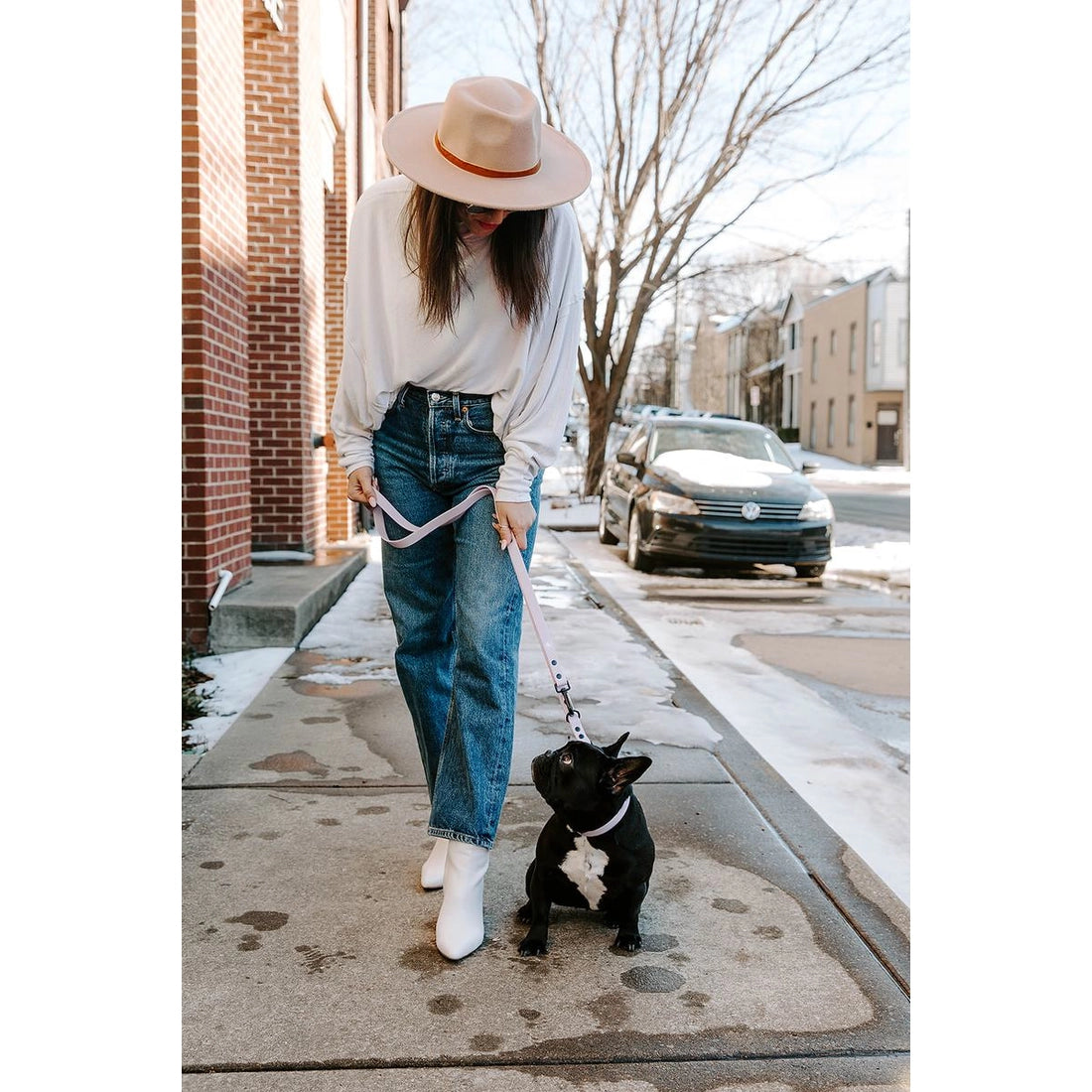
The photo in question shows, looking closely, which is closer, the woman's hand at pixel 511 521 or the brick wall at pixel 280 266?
the woman's hand at pixel 511 521

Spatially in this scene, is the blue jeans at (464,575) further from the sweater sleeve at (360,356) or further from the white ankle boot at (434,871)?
the white ankle boot at (434,871)

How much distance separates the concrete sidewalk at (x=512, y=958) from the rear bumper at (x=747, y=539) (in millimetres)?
6101

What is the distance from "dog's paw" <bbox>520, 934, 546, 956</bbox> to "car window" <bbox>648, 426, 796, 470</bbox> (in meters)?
8.65

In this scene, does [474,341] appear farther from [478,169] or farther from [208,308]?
[208,308]

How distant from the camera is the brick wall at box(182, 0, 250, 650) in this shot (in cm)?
553

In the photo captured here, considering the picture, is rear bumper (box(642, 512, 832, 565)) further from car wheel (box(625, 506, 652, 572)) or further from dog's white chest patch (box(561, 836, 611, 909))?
dog's white chest patch (box(561, 836, 611, 909))

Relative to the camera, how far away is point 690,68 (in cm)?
1706

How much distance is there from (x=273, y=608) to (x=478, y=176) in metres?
3.82

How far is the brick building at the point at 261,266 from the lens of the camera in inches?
221

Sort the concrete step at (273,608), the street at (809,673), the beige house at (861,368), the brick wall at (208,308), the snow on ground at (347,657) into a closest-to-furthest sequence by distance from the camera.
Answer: the street at (809,673) → the snow on ground at (347,657) → the brick wall at (208,308) → the concrete step at (273,608) → the beige house at (861,368)

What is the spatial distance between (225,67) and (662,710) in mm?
4197

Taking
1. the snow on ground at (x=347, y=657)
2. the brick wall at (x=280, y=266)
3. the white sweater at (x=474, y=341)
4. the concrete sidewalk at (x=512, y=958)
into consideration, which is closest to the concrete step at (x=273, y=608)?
the snow on ground at (x=347, y=657)

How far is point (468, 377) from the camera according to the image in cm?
263

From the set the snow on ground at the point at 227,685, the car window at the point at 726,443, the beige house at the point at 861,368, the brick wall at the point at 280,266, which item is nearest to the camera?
the snow on ground at the point at 227,685
